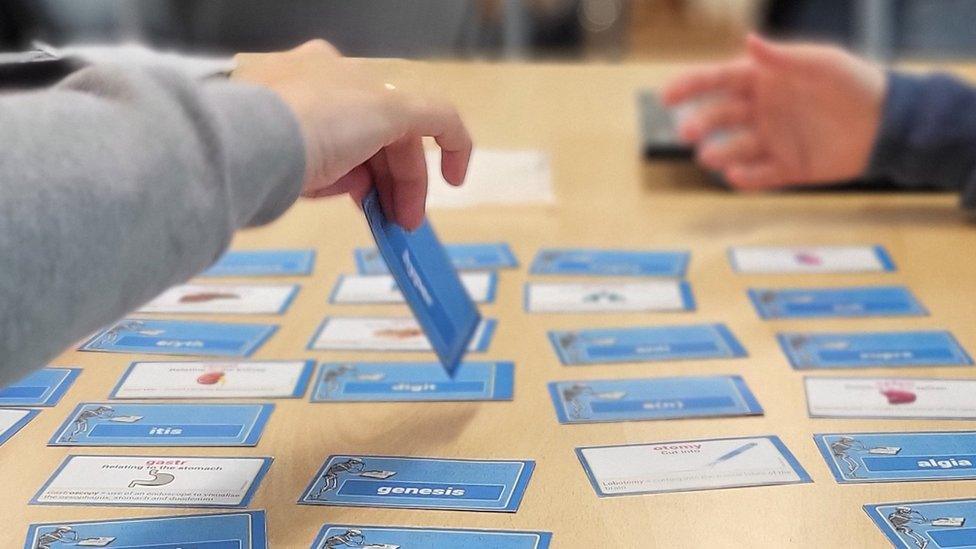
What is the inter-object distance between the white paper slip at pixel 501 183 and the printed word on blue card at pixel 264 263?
0.48 ft

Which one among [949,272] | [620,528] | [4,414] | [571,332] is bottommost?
[620,528]

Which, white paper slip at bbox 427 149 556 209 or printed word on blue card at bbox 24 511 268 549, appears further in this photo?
white paper slip at bbox 427 149 556 209

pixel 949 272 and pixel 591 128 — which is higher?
pixel 591 128

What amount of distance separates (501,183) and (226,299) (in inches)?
13.8

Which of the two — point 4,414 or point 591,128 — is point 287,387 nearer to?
point 4,414

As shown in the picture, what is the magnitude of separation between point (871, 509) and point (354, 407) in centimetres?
31

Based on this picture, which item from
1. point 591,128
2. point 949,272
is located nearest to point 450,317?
point 949,272

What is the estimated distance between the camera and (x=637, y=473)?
0.59 meters

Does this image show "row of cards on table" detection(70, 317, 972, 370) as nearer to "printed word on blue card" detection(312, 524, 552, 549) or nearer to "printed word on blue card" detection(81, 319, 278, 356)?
"printed word on blue card" detection(81, 319, 278, 356)

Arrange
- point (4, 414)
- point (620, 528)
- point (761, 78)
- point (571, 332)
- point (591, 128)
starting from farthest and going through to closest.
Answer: point (591, 128)
point (761, 78)
point (571, 332)
point (4, 414)
point (620, 528)

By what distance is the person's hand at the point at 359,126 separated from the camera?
1.87 feet

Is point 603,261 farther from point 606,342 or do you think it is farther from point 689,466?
point 689,466

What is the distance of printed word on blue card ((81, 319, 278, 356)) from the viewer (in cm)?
73

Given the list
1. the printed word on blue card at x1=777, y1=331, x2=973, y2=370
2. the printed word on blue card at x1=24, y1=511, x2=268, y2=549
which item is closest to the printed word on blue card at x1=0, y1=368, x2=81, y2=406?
the printed word on blue card at x1=24, y1=511, x2=268, y2=549
